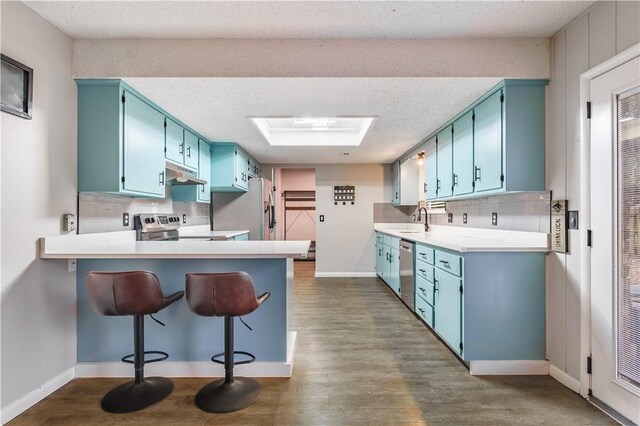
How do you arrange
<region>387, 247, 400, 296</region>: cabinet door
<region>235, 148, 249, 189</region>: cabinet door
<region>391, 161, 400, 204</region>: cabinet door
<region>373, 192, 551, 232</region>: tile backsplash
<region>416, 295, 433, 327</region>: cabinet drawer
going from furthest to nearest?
<region>391, 161, 400, 204</region>: cabinet door → <region>235, 148, 249, 189</region>: cabinet door → <region>387, 247, 400, 296</region>: cabinet door → <region>416, 295, 433, 327</region>: cabinet drawer → <region>373, 192, 551, 232</region>: tile backsplash

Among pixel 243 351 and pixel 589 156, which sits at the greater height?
pixel 589 156

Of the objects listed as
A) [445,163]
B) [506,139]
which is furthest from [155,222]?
[506,139]

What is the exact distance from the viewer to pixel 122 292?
1.76 metres

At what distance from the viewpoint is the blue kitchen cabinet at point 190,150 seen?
10.9 feet

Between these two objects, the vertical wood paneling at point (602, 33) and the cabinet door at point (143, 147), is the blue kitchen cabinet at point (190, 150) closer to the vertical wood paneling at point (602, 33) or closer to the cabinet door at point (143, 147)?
the cabinet door at point (143, 147)

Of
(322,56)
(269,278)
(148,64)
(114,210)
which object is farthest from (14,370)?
(322,56)

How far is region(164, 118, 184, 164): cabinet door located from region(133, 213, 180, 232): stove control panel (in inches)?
24.0

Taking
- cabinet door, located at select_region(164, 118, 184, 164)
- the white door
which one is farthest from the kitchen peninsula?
the white door

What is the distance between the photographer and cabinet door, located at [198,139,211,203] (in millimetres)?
3721

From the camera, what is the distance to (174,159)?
3.05 meters

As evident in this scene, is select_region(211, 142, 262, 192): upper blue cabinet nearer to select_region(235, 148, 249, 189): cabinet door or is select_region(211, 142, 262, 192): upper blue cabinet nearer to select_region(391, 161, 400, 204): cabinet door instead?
select_region(235, 148, 249, 189): cabinet door

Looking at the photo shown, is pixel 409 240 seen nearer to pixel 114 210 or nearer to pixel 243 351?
pixel 243 351

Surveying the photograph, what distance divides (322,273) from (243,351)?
352 cm

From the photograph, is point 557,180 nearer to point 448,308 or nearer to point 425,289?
point 448,308
